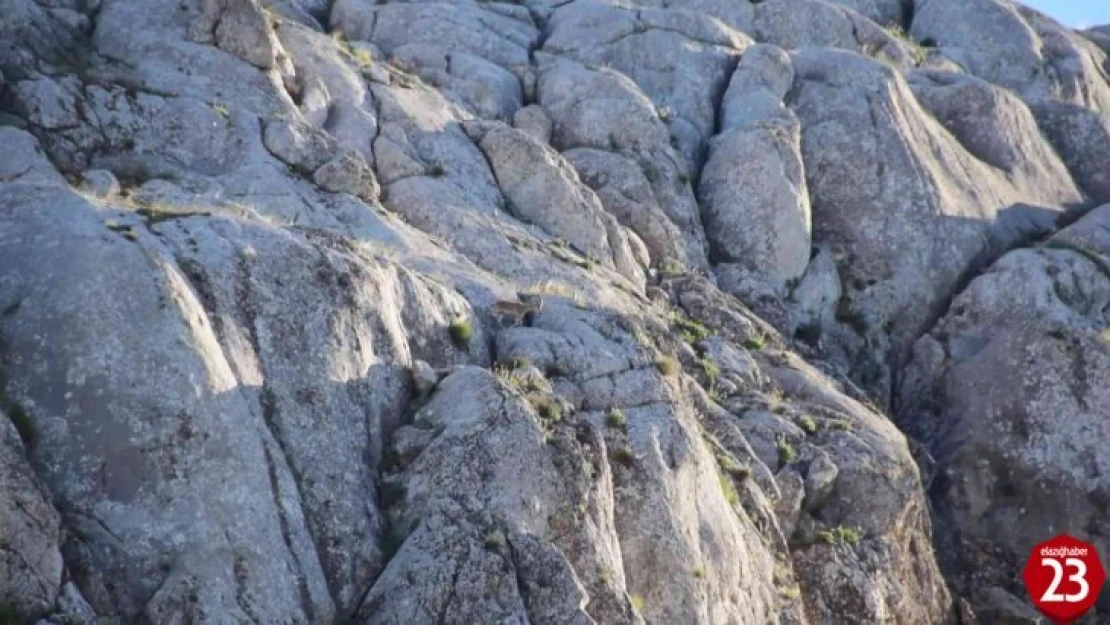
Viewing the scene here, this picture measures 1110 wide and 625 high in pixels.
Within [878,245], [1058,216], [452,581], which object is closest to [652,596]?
[452,581]

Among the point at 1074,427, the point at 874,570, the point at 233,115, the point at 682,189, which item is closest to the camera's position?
the point at 874,570

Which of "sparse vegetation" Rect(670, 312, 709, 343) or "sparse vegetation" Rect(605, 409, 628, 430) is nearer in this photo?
"sparse vegetation" Rect(605, 409, 628, 430)

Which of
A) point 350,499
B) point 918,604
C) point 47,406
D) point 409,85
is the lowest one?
point 918,604

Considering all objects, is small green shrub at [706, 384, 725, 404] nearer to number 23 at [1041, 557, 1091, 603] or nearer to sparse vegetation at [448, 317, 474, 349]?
sparse vegetation at [448, 317, 474, 349]

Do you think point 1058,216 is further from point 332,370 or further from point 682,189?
point 332,370

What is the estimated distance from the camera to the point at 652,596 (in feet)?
93.6

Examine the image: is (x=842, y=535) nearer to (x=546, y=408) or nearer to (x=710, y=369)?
(x=710, y=369)

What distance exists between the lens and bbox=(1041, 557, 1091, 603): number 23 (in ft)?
140

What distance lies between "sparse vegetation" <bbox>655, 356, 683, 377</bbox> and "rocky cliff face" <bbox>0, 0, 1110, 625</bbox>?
0.39 meters

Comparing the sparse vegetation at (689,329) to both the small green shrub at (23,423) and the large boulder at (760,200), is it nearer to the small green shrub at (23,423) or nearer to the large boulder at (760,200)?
the large boulder at (760,200)

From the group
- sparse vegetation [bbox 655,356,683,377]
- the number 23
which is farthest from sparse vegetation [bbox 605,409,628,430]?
the number 23

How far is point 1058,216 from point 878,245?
33.2 feet

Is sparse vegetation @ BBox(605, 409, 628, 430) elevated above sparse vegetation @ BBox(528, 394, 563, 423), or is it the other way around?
sparse vegetation @ BBox(528, 394, 563, 423)

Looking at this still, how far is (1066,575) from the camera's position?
43.8m
